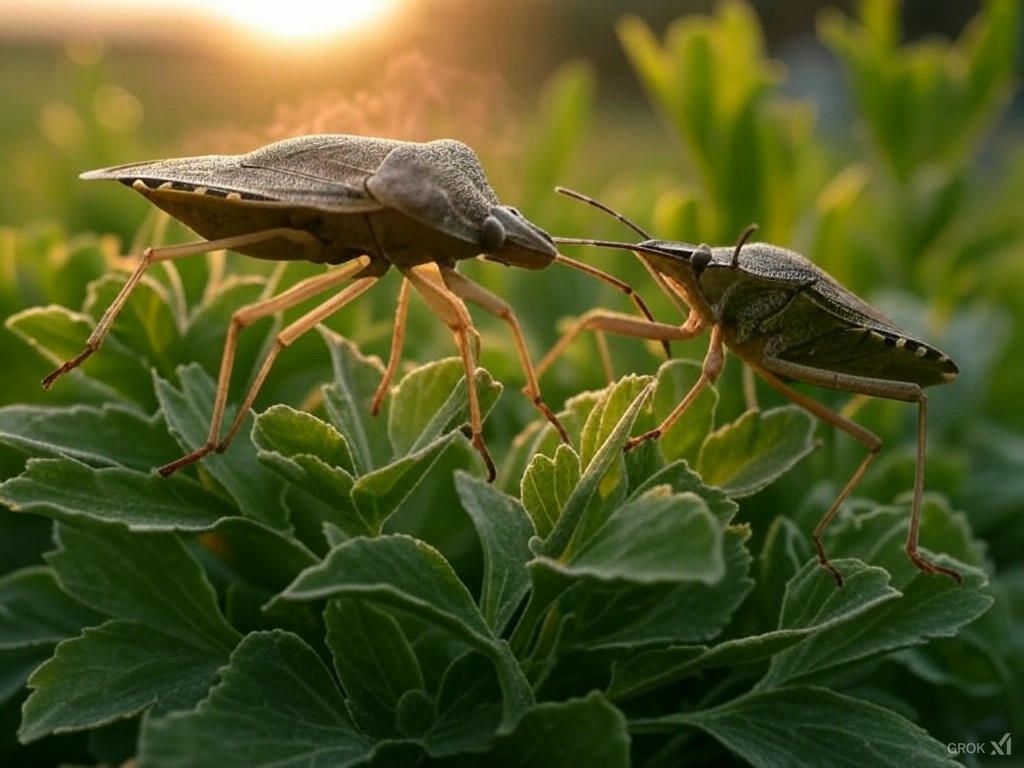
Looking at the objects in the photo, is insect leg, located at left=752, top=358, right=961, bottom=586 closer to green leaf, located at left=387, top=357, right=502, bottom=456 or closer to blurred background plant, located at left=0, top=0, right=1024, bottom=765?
blurred background plant, located at left=0, top=0, right=1024, bottom=765

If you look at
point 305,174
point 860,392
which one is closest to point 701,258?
point 860,392

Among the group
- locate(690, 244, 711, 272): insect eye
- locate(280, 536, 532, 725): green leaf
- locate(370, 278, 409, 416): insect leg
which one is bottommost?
locate(280, 536, 532, 725): green leaf

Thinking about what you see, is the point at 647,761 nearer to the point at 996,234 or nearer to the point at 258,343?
the point at 258,343

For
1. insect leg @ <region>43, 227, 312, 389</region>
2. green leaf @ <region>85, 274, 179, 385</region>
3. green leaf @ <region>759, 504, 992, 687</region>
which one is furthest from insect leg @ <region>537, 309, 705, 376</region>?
green leaf @ <region>759, 504, 992, 687</region>

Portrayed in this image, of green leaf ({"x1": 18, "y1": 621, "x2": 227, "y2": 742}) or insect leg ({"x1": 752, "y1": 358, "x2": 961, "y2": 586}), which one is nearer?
green leaf ({"x1": 18, "y1": 621, "x2": 227, "y2": 742})

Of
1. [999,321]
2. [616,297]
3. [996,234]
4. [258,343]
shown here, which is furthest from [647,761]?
[996,234]

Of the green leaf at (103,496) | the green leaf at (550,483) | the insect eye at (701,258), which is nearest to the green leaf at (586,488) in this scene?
the green leaf at (550,483)
